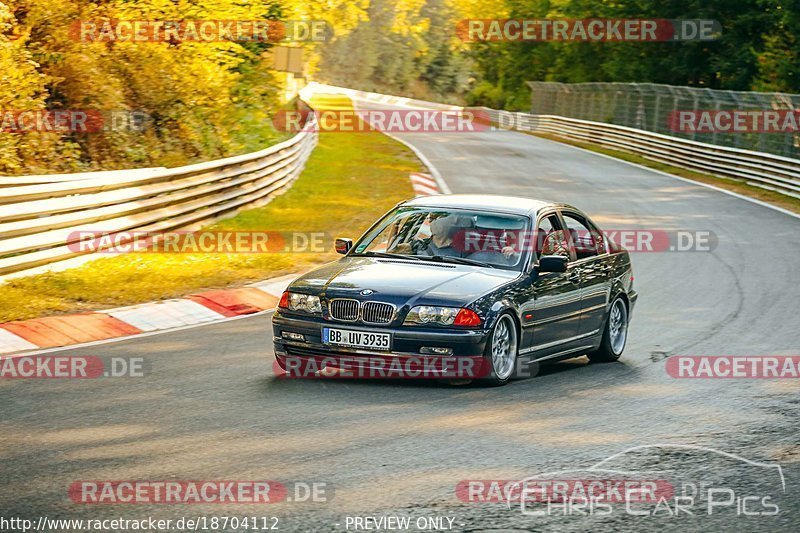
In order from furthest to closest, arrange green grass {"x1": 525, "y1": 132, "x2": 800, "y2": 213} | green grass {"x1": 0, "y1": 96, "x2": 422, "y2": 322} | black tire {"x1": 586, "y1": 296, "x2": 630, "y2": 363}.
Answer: green grass {"x1": 525, "y1": 132, "x2": 800, "y2": 213} < green grass {"x1": 0, "y1": 96, "x2": 422, "y2": 322} < black tire {"x1": 586, "y1": 296, "x2": 630, "y2": 363}

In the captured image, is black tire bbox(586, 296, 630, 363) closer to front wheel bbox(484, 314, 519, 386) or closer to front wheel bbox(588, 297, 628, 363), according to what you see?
front wheel bbox(588, 297, 628, 363)

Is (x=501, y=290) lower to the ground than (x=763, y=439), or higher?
higher

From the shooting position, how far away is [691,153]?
37688 millimetres

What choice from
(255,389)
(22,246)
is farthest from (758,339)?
(22,246)

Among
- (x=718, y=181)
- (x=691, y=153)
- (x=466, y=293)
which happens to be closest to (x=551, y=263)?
(x=466, y=293)

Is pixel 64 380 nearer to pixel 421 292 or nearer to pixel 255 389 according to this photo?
pixel 255 389

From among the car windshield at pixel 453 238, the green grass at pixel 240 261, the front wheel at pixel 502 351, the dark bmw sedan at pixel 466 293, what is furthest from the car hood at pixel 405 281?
the green grass at pixel 240 261

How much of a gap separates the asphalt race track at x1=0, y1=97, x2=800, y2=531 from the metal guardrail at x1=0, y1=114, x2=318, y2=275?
106 inches

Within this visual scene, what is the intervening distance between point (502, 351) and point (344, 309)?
1326 millimetres

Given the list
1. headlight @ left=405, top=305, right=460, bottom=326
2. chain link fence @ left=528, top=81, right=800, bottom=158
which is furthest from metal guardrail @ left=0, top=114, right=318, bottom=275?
chain link fence @ left=528, top=81, right=800, bottom=158

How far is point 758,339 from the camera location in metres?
12.2

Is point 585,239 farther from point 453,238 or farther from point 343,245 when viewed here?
point 343,245

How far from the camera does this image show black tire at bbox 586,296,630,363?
1102 centimetres

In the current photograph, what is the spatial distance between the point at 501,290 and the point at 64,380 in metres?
3.39
